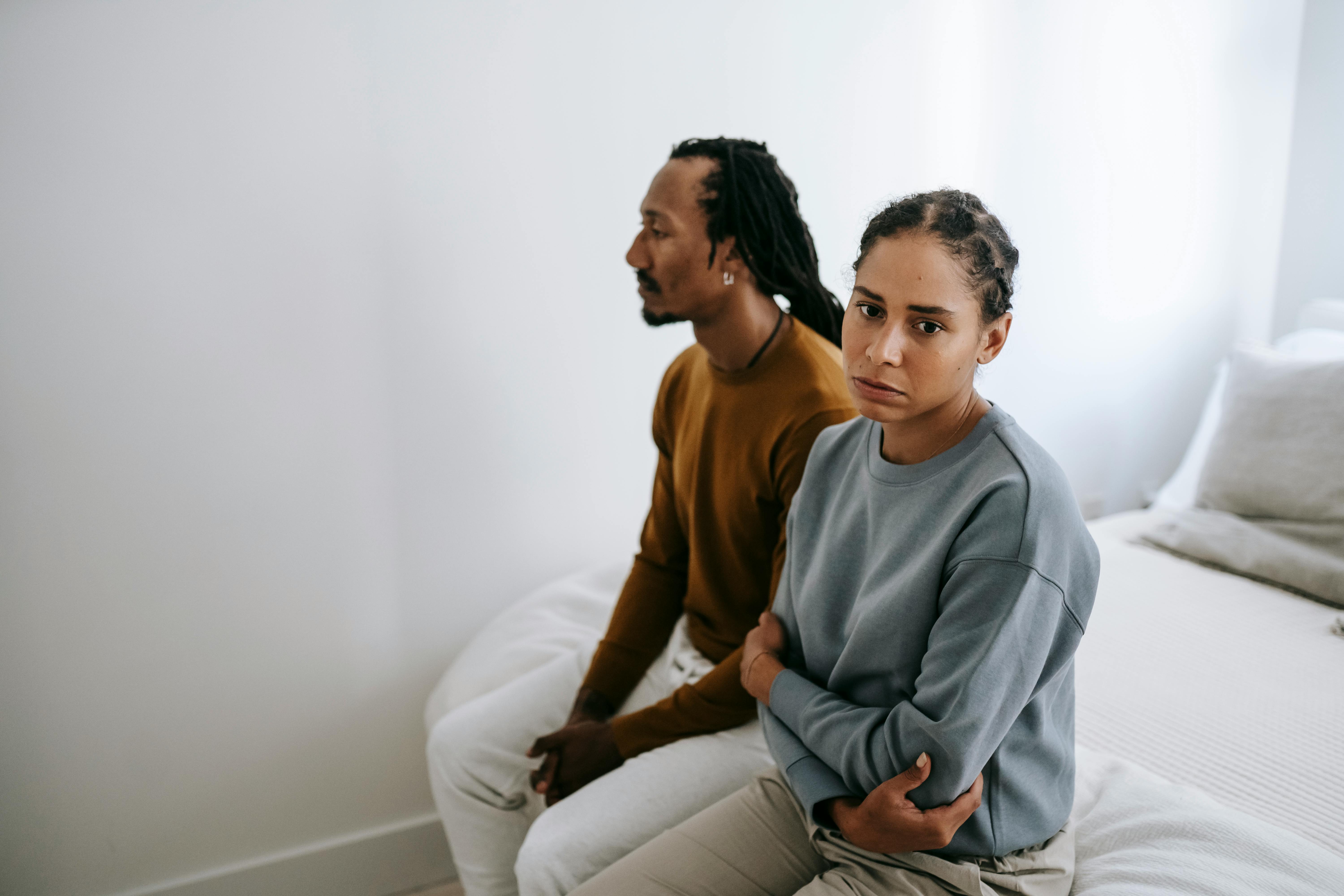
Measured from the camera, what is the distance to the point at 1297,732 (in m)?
1.11

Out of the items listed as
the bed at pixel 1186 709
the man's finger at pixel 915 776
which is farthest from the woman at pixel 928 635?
the bed at pixel 1186 709

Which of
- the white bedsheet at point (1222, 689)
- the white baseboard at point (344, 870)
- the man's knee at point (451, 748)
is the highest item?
the white bedsheet at point (1222, 689)

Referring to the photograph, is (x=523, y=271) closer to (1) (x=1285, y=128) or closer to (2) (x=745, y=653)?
(2) (x=745, y=653)

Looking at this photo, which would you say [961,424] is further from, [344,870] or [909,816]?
[344,870]

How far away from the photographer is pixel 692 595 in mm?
1268

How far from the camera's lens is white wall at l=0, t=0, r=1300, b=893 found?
1274 millimetres

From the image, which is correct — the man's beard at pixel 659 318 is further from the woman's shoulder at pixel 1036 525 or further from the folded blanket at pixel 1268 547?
the folded blanket at pixel 1268 547

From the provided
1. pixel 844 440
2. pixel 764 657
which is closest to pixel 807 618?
pixel 764 657

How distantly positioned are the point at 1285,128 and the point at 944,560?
2034 millimetres

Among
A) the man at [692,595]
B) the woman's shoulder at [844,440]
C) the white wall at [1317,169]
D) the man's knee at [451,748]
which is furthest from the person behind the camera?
the white wall at [1317,169]

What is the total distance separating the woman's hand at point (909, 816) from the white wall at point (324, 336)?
0.97m

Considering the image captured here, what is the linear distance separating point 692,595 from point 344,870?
2.84 feet

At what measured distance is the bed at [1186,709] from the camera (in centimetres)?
87

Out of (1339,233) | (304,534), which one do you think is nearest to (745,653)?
(304,534)
